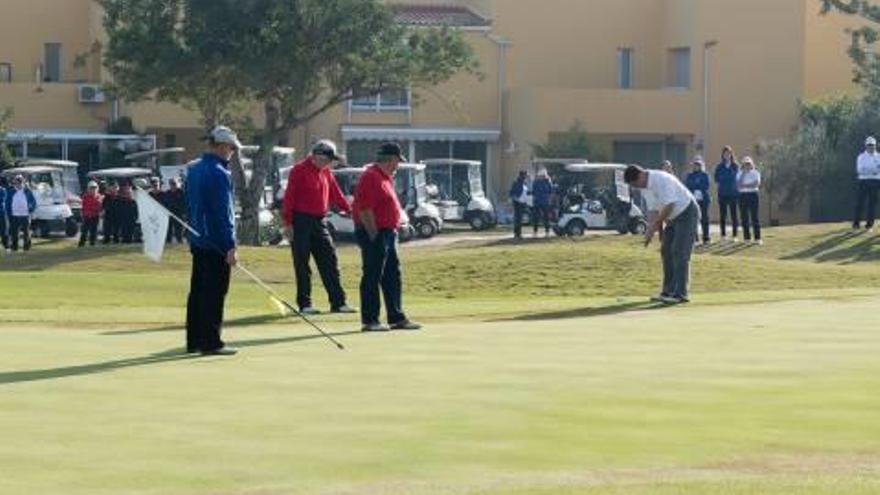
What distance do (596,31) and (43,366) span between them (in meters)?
66.3

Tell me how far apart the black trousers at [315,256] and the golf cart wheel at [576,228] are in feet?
111

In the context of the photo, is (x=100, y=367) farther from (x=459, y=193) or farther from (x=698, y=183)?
(x=459, y=193)

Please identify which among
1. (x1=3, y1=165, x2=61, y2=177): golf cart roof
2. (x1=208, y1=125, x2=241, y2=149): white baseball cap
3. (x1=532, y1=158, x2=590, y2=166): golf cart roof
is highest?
(x1=208, y1=125, x2=241, y2=149): white baseball cap

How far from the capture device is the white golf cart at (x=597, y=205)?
56125 millimetres

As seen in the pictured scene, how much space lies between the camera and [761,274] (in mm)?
29516

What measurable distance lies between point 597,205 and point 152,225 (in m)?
42.4

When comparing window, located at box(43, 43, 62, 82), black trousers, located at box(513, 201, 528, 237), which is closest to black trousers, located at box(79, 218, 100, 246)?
black trousers, located at box(513, 201, 528, 237)

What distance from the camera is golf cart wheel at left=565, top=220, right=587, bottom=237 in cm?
5525

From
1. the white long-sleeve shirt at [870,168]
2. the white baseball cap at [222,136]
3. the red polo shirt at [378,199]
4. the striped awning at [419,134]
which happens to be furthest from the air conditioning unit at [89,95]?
the white baseball cap at [222,136]

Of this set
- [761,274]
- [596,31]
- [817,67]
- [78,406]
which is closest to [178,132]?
[596,31]

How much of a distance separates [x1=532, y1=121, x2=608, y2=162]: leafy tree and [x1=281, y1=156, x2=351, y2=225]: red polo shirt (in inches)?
2019

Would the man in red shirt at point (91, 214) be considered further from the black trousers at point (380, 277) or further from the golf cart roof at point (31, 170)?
the black trousers at point (380, 277)

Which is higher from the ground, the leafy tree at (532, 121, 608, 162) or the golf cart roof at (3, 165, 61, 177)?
the leafy tree at (532, 121, 608, 162)

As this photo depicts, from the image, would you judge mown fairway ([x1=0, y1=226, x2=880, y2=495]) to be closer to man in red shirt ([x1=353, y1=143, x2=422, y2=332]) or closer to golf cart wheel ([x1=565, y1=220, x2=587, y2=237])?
man in red shirt ([x1=353, y1=143, x2=422, y2=332])
